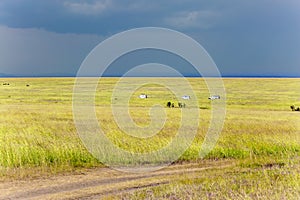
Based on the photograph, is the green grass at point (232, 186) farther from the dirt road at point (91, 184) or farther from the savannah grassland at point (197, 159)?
the dirt road at point (91, 184)

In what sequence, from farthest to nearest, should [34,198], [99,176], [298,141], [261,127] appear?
[261,127], [298,141], [99,176], [34,198]

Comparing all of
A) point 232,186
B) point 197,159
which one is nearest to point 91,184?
point 232,186

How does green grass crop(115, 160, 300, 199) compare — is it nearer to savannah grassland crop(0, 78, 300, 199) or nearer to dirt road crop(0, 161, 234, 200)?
savannah grassland crop(0, 78, 300, 199)

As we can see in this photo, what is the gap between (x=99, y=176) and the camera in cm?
1470

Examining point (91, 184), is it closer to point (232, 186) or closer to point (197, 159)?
point (232, 186)

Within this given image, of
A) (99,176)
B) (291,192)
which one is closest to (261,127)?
(99,176)

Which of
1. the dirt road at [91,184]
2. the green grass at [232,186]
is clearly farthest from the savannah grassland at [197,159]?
the dirt road at [91,184]

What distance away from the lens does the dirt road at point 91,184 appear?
12164mm

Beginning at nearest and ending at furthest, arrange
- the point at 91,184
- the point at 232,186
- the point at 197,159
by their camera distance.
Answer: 1. the point at 232,186
2. the point at 91,184
3. the point at 197,159

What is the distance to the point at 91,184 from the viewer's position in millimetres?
13430

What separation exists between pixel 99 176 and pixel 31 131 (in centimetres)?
912

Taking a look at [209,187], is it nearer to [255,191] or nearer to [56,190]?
[255,191]

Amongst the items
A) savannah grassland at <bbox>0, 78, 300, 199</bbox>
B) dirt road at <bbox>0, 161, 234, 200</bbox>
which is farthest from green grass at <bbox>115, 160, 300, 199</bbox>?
dirt road at <bbox>0, 161, 234, 200</bbox>

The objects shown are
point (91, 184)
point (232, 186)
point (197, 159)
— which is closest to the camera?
point (232, 186)
